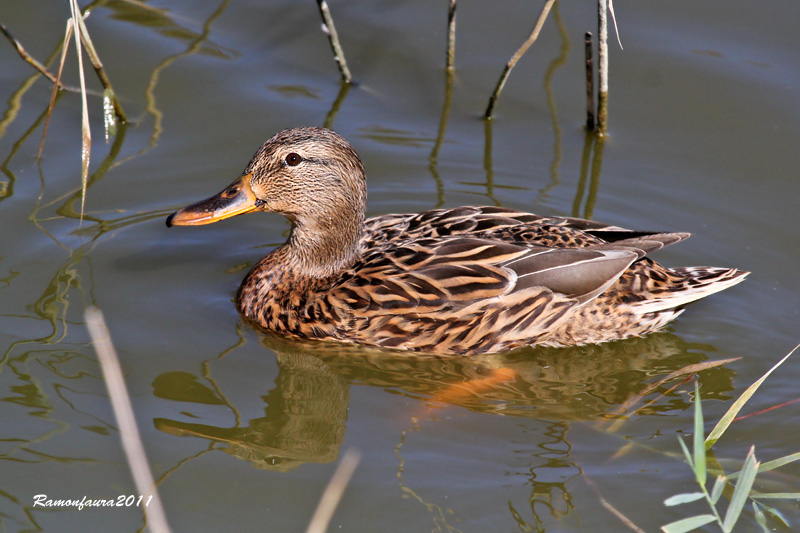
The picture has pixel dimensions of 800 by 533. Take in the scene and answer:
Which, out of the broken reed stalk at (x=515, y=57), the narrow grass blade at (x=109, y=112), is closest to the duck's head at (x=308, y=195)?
the narrow grass blade at (x=109, y=112)

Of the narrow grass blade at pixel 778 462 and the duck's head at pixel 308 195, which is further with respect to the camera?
the duck's head at pixel 308 195

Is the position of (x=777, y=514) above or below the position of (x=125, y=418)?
below

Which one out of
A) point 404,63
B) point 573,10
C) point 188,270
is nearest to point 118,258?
point 188,270

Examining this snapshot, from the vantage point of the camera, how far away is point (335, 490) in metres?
4.99

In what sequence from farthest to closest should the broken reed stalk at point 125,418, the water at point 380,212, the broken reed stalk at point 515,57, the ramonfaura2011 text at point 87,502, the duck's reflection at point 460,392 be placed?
the broken reed stalk at point 515,57 < the duck's reflection at point 460,392 < the water at point 380,212 < the ramonfaura2011 text at point 87,502 < the broken reed stalk at point 125,418

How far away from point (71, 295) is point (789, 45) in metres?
6.54

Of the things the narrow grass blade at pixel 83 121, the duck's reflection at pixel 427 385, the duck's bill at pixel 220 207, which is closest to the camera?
the duck's reflection at pixel 427 385

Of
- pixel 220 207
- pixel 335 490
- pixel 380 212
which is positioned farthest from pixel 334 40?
pixel 335 490

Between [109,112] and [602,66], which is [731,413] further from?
[109,112]

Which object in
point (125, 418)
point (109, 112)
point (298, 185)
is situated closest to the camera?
point (125, 418)

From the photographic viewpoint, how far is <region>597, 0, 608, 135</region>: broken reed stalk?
755 centimetres

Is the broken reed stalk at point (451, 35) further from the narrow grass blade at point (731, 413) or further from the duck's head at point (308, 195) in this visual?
the narrow grass blade at point (731, 413)

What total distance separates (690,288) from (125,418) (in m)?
3.55

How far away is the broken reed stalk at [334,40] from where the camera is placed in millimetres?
8219
